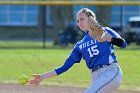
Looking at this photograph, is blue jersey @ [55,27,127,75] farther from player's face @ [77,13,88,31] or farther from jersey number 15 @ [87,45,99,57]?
player's face @ [77,13,88,31]

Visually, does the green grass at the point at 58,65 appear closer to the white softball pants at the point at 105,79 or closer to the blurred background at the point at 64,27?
the white softball pants at the point at 105,79

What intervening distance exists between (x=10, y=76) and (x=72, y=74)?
5.43ft

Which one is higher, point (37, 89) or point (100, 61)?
point (100, 61)

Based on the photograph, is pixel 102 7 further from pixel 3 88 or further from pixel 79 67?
pixel 3 88

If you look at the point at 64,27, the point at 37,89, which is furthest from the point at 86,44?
the point at 64,27

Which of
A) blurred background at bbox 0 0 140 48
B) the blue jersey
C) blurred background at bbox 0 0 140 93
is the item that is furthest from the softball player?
blurred background at bbox 0 0 140 48

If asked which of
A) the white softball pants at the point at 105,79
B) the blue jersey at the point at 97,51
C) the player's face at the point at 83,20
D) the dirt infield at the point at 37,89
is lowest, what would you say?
the dirt infield at the point at 37,89

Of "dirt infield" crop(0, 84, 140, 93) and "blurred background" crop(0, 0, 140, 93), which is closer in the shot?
"dirt infield" crop(0, 84, 140, 93)

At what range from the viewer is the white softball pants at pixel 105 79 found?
5.89 m

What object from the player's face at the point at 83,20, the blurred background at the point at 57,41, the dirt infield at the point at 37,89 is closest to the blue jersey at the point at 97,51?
the player's face at the point at 83,20

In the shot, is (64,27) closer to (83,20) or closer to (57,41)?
(57,41)

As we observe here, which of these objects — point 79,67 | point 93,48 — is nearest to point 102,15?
point 79,67

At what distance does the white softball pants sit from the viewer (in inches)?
232

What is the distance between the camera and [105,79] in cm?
592
